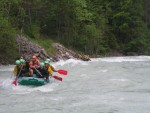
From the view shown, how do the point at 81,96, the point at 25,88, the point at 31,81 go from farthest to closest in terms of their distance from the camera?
the point at 31,81 < the point at 25,88 < the point at 81,96

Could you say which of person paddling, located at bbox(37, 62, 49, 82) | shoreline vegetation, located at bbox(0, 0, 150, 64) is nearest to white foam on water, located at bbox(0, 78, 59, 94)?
person paddling, located at bbox(37, 62, 49, 82)

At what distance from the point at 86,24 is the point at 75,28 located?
178 inches

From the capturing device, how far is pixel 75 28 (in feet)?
155

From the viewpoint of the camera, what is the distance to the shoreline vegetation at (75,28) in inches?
1305

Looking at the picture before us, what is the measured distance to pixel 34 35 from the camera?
41.0 metres

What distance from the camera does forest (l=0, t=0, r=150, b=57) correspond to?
4103 cm

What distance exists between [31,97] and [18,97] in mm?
546

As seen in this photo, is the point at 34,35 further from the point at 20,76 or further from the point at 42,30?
the point at 20,76

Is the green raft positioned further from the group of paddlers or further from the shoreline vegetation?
the shoreline vegetation

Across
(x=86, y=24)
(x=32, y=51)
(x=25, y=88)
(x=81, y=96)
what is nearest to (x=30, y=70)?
(x=25, y=88)

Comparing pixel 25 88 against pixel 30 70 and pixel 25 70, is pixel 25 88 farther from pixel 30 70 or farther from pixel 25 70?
pixel 25 70

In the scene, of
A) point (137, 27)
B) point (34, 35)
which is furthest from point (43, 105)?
point (137, 27)

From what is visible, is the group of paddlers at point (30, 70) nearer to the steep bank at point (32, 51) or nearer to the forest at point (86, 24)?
the forest at point (86, 24)

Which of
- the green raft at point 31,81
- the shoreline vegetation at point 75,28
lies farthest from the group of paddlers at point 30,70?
the shoreline vegetation at point 75,28
